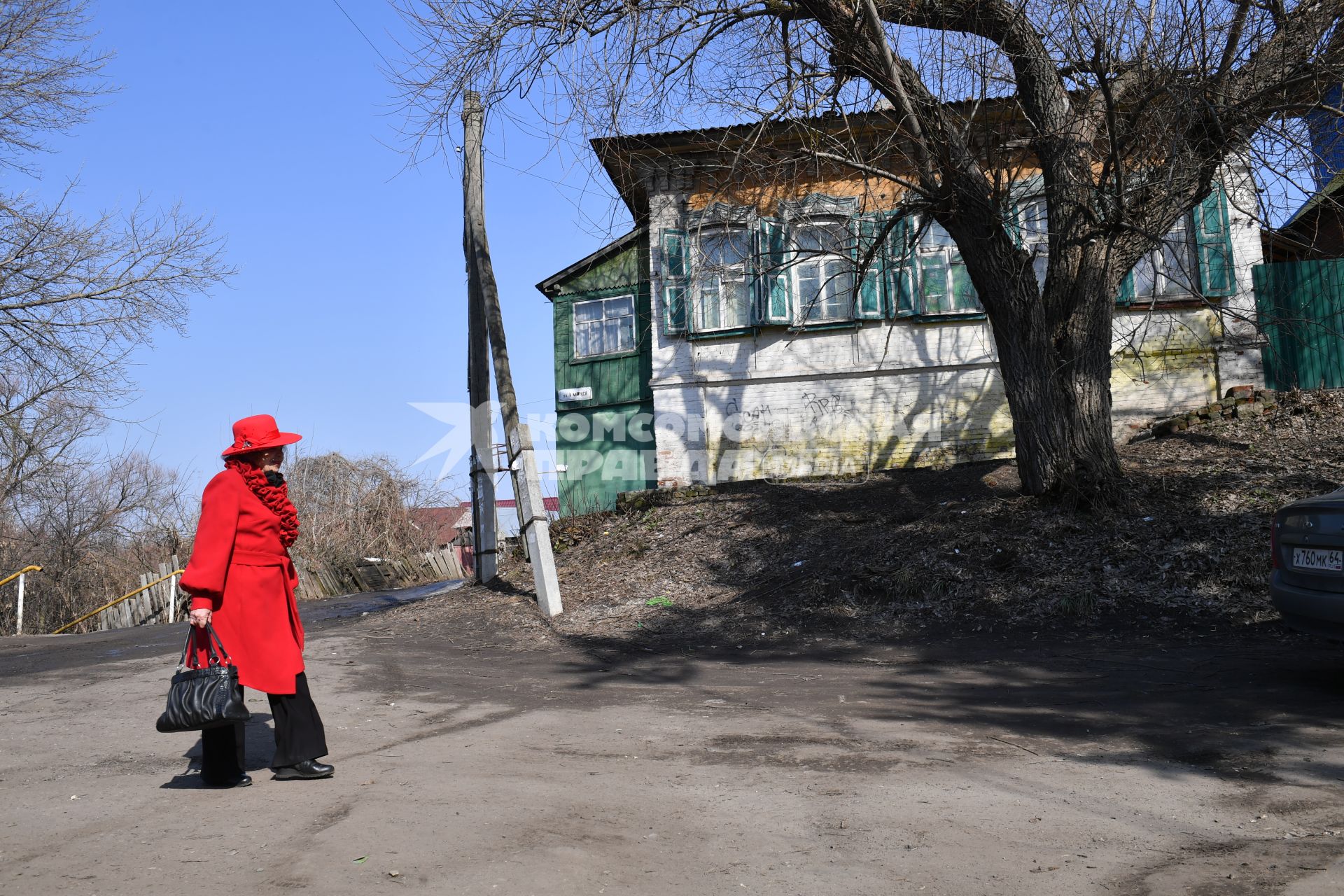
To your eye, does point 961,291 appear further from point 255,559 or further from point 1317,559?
point 255,559

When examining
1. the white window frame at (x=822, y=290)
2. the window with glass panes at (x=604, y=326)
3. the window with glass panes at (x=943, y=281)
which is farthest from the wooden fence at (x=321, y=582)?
the window with glass panes at (x=943, y=281)

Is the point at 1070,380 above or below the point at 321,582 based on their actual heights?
above

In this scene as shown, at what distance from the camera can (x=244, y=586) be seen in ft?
15.5

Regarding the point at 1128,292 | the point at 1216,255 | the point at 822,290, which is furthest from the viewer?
the point at 822,290

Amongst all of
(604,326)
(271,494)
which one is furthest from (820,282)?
(271,494)

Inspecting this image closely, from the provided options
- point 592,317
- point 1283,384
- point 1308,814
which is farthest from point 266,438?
point 1283,384

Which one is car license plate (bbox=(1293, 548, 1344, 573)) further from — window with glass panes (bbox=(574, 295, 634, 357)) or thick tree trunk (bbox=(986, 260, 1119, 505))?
window with glass panes (bbox=(574, 295, 634, 357))

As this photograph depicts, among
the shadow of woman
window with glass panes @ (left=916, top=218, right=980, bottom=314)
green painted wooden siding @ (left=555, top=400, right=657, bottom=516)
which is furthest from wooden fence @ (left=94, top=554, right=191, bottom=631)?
the shadow of woman

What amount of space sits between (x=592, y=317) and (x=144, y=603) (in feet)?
34.2

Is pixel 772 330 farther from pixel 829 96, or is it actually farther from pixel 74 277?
pixel 74 277

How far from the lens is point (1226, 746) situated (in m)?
4.89

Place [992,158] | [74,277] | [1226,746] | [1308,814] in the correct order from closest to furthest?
[1308,814], [1226,746], [992,158], [74,277]

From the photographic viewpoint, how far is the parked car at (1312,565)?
5.86m

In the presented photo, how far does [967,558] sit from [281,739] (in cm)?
727
